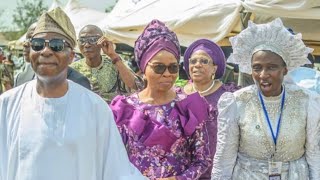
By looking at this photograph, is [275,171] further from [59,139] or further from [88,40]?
[88,40]

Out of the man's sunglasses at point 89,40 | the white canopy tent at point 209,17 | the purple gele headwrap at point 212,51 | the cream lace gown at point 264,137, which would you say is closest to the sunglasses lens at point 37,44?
the cream lace gown at point 264,137

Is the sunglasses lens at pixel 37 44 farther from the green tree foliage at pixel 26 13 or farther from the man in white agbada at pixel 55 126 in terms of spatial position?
the green tree foliage at pixel 26 13

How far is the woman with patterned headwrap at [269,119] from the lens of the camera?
13.0 ft

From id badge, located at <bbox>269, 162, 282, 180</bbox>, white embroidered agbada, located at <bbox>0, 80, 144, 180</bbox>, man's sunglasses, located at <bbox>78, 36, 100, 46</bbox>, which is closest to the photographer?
white embroidered agbada, located at <bbox>0, 80, 144, 180</bbox>

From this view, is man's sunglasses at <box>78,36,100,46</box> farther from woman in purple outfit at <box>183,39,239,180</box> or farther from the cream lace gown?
the cream lace gown

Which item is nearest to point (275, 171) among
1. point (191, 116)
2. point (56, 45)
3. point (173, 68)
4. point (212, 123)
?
point (191, 116)

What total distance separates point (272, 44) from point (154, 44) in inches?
28.0

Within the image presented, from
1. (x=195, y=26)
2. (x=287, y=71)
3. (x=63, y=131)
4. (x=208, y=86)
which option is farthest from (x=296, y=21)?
(x=63, y=131)

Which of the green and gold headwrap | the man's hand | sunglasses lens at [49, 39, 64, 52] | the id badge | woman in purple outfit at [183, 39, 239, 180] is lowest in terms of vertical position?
the id badge

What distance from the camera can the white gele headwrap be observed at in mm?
4051

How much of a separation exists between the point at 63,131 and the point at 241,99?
47.6 inches

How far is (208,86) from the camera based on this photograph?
5.64 metres

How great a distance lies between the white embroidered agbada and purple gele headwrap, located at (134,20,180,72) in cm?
68

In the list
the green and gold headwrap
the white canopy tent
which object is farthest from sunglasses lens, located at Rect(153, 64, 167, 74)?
the white canopy tent
